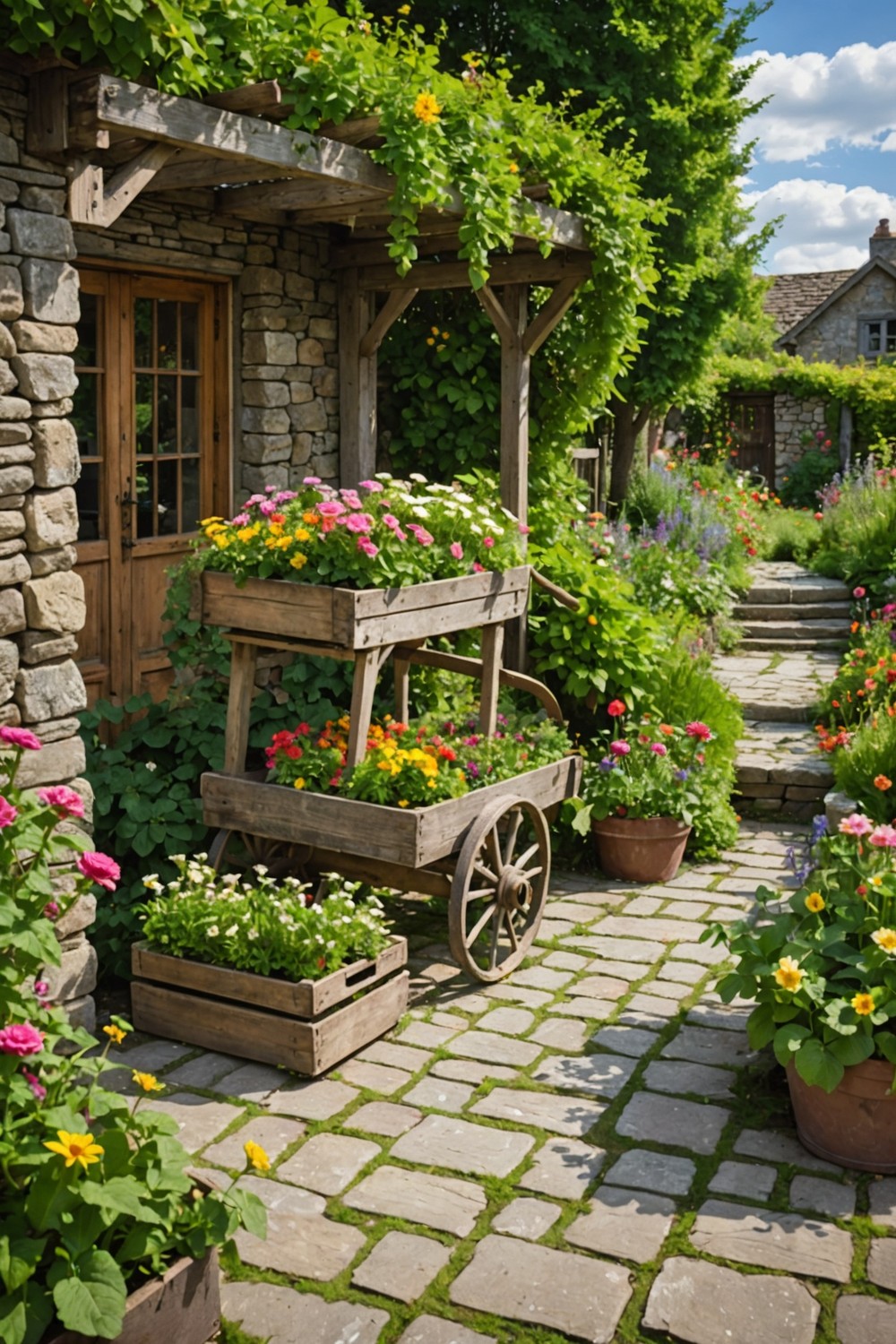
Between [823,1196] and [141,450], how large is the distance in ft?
14.6

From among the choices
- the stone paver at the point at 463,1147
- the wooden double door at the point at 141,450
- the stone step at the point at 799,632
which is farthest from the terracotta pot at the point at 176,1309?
the stone step at the point at 799,632

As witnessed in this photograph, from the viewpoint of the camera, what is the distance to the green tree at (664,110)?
1032 cm

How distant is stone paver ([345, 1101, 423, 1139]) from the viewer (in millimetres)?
4039

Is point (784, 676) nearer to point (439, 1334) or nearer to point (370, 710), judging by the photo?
point (370, 710)

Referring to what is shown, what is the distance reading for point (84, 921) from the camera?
4.50 metres

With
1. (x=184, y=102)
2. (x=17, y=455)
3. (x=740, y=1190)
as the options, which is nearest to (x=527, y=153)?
(x=184, y=102)

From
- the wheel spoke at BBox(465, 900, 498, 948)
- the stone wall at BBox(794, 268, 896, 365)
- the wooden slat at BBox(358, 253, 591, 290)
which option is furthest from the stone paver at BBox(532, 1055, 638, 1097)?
the stone wall at BBox(794, 268, 896, 365)

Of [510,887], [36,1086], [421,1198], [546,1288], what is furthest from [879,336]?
[36,1086]

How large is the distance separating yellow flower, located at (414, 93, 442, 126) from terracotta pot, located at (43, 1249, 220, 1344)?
4.18 metres

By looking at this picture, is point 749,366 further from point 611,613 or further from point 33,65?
point 33,65

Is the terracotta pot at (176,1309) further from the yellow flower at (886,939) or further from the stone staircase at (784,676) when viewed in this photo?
the stone staircase at (784,676)

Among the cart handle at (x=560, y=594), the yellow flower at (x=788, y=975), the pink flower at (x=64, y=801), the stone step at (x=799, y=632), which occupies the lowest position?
the yellow flower at (x=788, y=975)

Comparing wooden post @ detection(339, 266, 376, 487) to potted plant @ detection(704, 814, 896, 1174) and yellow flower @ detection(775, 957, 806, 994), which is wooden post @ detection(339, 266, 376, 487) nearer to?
potted plant @ detection(704, 814, 896, 1174)

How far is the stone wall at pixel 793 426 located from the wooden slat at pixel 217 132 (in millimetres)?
16429
